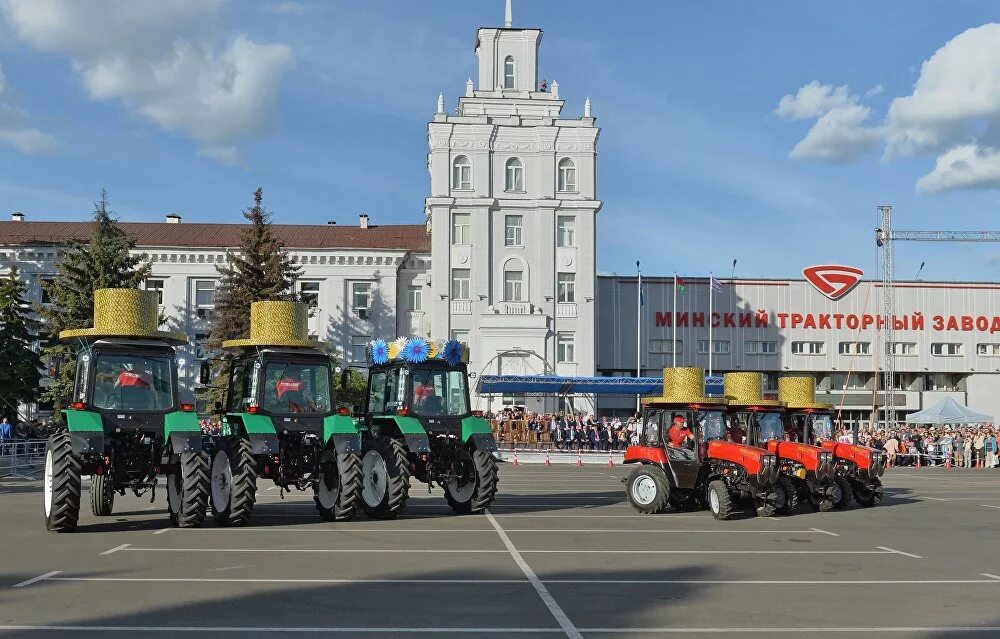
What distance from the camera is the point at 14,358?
169ft

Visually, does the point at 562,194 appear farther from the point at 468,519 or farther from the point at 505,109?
the point at 468,519

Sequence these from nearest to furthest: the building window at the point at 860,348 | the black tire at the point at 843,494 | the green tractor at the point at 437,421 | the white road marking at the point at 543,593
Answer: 1. the white road marking at the point at 543,593
2. the green tractor at the point at 437,421
3. the black tire at the point at 843,494
4. the building window at the point at 860,348

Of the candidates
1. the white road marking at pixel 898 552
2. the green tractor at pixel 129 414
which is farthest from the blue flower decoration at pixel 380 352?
the white road marking at pixel 898 552

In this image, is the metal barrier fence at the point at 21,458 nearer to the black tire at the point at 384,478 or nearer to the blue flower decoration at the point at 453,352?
the black tire at the point at 384,478

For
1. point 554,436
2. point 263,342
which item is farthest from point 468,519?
point 554,436

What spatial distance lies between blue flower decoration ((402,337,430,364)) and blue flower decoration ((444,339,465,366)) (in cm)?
37

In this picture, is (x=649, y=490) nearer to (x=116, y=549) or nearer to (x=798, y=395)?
A: (x=798, y=395)

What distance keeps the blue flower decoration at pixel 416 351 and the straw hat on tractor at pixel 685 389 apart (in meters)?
4.38

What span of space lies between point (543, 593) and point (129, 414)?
331 inches

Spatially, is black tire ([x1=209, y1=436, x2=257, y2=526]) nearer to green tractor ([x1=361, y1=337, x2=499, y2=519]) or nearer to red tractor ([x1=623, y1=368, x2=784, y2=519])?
green tractor ([x1=361, y1=337, x2=499, y2=519])

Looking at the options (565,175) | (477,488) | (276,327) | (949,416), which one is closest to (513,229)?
(565,175)

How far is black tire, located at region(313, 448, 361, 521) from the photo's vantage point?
17703 mm

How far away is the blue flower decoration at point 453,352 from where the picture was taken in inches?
778

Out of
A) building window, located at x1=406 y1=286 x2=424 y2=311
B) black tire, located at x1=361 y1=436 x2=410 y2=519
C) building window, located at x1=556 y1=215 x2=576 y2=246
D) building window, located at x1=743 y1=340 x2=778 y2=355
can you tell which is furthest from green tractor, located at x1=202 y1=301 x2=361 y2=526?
building window, located at x1=743 y1=340 x2=778 y2=355
